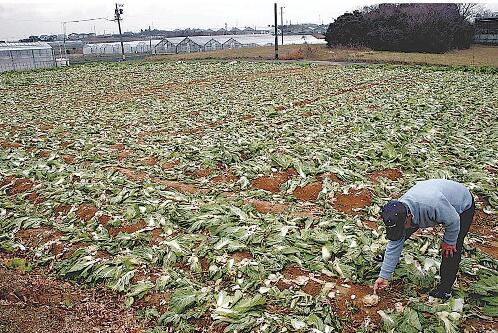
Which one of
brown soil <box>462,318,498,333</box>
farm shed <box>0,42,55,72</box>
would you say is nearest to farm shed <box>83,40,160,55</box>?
farm shed <box>0,42,55,72</box>

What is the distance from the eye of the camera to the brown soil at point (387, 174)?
8883mm

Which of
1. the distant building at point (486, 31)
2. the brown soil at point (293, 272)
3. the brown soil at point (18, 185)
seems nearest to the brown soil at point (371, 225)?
the brown soil at point (293, 272)

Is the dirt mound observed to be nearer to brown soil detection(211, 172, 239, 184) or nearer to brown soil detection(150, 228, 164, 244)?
brown soil detection(150, 228, 164, 244)

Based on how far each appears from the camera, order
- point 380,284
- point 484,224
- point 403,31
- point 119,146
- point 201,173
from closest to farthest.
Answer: point 380,284, point 484,224, point 201,173, point 119,146, point 403,31

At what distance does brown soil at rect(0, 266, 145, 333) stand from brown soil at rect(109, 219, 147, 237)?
122 centimetres

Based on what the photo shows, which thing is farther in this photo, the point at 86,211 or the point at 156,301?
the point at 86,211

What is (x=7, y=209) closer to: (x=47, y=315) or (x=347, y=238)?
(x=47, y=315)

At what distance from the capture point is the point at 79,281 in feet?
18.6

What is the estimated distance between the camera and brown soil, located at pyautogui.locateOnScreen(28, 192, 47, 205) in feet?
26.1

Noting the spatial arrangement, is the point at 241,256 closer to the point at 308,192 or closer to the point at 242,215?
the point at 242,215

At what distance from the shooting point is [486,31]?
178 feet

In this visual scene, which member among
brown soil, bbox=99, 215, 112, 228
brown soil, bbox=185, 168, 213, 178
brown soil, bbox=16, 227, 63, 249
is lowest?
brown soil, bbox=16, 227, 63, 249

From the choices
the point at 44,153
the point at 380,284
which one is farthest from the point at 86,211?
the point at 380,284

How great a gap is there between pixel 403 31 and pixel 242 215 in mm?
49798
